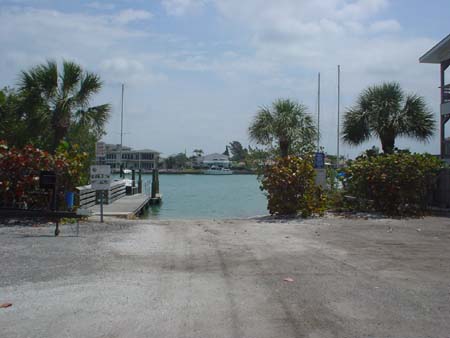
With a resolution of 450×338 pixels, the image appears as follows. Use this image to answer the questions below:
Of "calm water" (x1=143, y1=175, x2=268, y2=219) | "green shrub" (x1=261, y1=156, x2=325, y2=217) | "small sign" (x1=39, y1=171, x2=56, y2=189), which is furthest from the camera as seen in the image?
"calm water" (x1=143, y1=175, x2=268, y2=219)

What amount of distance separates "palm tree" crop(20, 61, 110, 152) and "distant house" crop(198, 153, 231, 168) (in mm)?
114540

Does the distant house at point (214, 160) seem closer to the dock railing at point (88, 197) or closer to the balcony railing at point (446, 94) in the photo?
the dock railing at point (88, 197)

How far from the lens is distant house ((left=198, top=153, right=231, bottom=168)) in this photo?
450ft

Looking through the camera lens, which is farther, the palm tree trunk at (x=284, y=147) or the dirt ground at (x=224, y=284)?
the palm tree trunk at (x=284, y=147)

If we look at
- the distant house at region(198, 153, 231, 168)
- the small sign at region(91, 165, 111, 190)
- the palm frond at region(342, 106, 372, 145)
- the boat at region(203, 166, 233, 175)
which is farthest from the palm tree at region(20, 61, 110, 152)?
the distant house at region(198, 153, 231, 168)

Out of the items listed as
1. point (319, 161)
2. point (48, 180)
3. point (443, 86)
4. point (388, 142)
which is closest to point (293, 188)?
point (319, 161)

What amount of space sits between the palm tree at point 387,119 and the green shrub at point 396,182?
5067 millimetres

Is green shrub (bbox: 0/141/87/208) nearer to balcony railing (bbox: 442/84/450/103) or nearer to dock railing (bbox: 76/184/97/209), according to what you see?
dock railing (bbox: 76/184/97/209)

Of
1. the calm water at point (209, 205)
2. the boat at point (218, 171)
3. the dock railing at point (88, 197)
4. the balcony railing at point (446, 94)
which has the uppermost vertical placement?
the balcony railing at point (446, 94)

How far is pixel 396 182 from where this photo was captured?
16.5 m

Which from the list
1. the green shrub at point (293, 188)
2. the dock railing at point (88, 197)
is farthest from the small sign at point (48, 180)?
the green shrub at point (293, 188)

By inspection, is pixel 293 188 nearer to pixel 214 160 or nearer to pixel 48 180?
pixel 48 180

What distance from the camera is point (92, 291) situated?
273 inches

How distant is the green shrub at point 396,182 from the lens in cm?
1644
